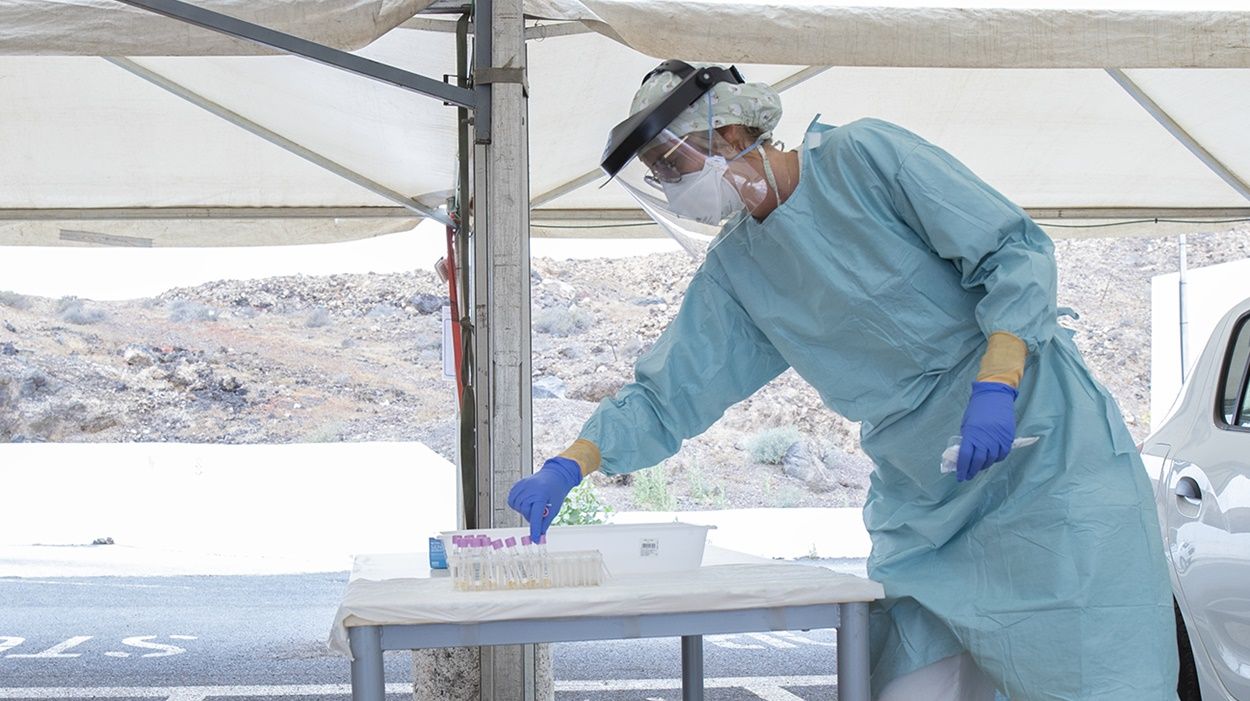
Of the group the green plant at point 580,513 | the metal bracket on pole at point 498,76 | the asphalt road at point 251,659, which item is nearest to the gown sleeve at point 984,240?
the metal bracket on pole at point 498,76

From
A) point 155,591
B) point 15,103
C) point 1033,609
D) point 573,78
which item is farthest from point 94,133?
point 155,591

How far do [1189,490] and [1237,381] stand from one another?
0.27 m

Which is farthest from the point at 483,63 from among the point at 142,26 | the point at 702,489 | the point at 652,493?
the point at 702,489

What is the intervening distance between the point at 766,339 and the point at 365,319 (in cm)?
2746

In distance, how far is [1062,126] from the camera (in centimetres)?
508

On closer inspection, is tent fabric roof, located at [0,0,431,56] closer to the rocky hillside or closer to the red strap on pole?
the red strap on pole

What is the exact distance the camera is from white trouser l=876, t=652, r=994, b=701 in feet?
5.98

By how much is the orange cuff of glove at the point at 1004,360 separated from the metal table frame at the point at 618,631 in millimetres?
344

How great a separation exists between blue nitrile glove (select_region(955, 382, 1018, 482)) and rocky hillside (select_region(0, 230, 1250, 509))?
22.2m

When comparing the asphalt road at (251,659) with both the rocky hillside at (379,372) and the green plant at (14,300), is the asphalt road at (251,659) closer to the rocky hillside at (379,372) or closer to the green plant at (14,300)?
the rocky hillside at (379,372)

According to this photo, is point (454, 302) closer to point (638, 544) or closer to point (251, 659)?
point (638, 544)

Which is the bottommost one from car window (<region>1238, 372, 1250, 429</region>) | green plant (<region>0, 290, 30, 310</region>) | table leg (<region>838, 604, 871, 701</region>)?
table leg (<region>838, 604, 871, 701</region>)

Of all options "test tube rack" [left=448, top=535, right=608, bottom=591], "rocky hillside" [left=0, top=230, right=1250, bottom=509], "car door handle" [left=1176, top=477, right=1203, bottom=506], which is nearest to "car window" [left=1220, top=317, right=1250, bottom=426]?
"car door handle" [left=1176, top=477, right=1203, bottom=506]

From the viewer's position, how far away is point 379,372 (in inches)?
1084
